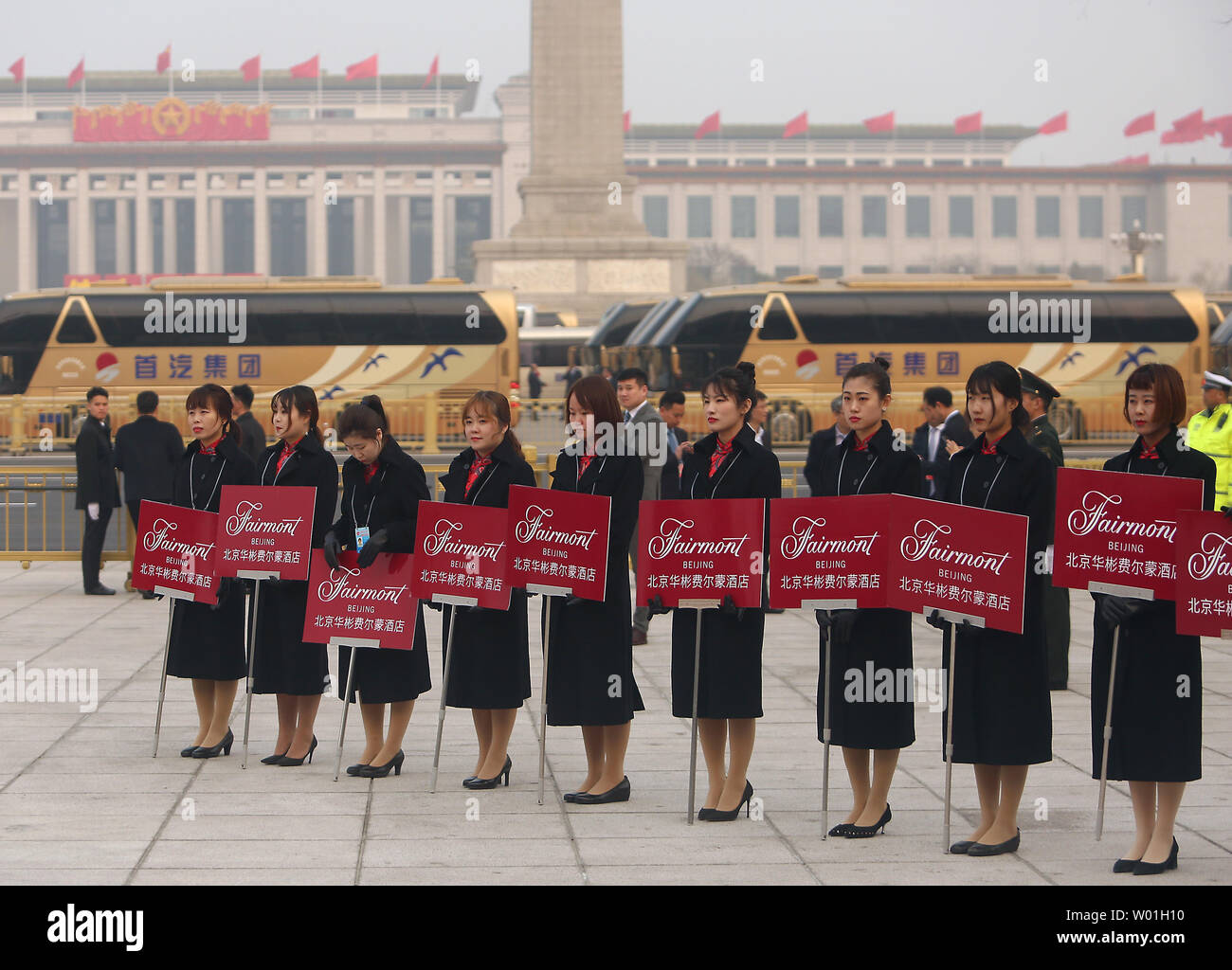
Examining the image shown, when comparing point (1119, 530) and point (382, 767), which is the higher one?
point (1119, 530)

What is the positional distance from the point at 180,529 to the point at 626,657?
234 cm

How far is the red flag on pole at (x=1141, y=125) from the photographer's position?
10419cm

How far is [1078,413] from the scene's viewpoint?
29.4 metres

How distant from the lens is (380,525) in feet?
24.8

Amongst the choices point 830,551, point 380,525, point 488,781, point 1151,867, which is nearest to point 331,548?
point 380,525

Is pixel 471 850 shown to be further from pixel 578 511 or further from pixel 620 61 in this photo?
pixel 620 61

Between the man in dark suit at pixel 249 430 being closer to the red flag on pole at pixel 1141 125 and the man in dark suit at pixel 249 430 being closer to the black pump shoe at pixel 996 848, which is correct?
the black pump shoe at pixel 996 848

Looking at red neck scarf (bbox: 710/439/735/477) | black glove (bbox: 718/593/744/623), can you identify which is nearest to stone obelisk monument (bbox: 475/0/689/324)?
red neck scarf (bbox: 710/439/735/477)

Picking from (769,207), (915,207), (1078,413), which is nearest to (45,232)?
(769,207)

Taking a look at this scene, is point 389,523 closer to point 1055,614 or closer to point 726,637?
point 726,637

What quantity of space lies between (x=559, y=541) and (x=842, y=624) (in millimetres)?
1316

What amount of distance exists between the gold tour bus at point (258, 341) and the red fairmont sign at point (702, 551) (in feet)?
73.8

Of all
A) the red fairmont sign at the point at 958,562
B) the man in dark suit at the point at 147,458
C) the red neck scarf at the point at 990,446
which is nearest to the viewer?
the red fairmont sign at the point at 958,562

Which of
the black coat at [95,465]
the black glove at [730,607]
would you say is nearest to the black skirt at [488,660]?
the black glove at [730,607]
